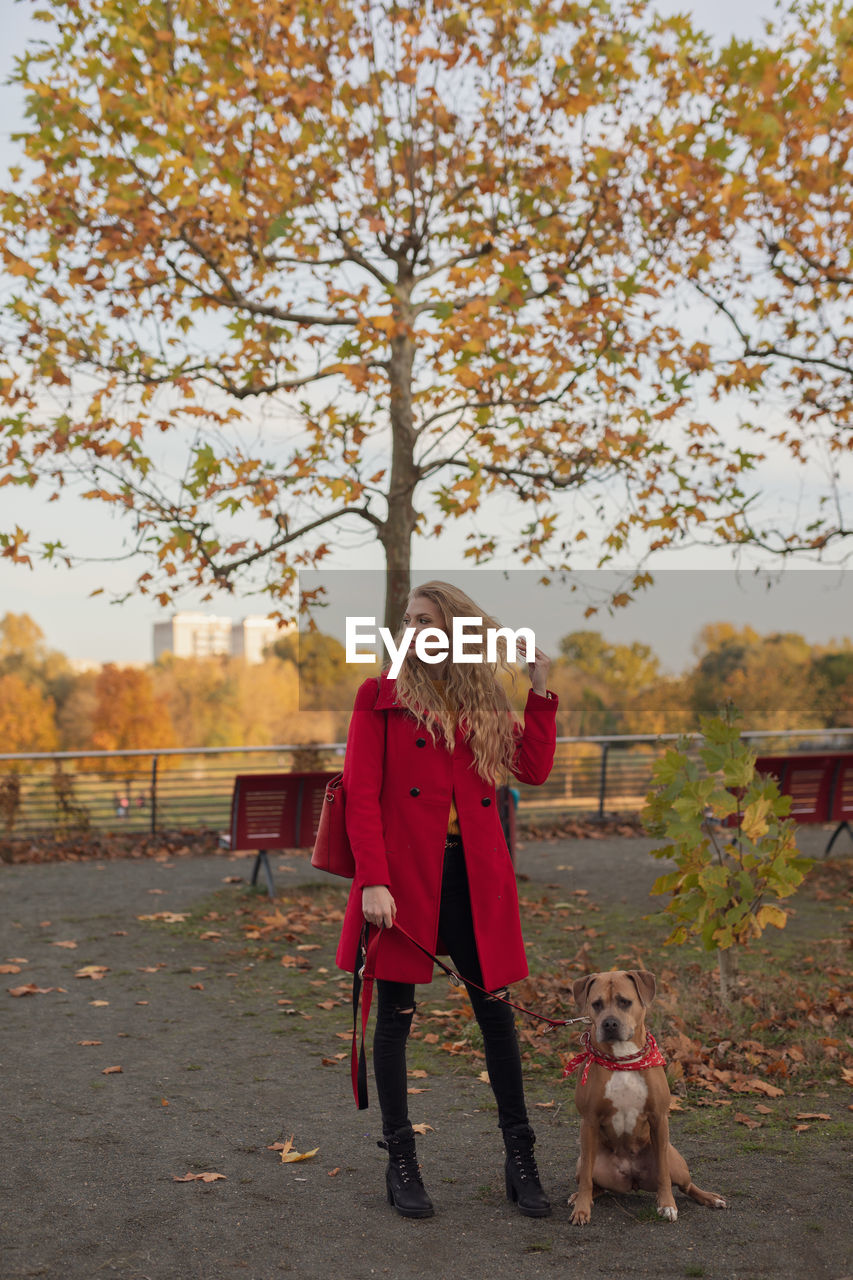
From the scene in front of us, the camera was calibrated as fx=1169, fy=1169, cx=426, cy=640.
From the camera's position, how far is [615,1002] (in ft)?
12.1

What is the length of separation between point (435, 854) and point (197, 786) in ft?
33.3

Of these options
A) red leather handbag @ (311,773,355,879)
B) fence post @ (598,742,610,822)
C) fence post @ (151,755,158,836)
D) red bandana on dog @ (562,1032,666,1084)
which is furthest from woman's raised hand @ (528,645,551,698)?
fence post @ (598,742,610,822)

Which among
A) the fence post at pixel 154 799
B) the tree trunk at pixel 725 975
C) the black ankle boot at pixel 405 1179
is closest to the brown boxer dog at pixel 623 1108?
the black ankle boot at pixel 405 1179

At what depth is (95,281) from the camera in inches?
381

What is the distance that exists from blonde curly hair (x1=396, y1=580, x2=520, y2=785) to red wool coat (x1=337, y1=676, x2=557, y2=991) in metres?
0.04

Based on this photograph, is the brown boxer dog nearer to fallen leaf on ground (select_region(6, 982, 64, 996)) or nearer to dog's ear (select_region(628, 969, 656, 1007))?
dog's ear (select_region(628, 969, 656, 1007))

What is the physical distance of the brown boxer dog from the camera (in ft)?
11.8

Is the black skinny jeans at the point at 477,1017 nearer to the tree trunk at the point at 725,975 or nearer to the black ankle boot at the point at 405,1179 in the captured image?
the black ankle boot at the point at 405,1179

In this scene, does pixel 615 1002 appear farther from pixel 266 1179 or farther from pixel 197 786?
pixel 197 786

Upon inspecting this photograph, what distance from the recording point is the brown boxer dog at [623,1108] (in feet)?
11.8

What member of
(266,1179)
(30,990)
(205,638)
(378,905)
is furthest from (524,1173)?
(205,638)

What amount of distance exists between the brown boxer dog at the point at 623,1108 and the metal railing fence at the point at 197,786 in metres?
7.48

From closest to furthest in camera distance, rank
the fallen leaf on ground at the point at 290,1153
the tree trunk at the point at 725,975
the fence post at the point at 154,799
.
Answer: the fallen leaf on ground at the point at 290,1153, the tree trunk at the point at 725,975, the fence post at the point at 154,799

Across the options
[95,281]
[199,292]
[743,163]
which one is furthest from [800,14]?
[95,281]
